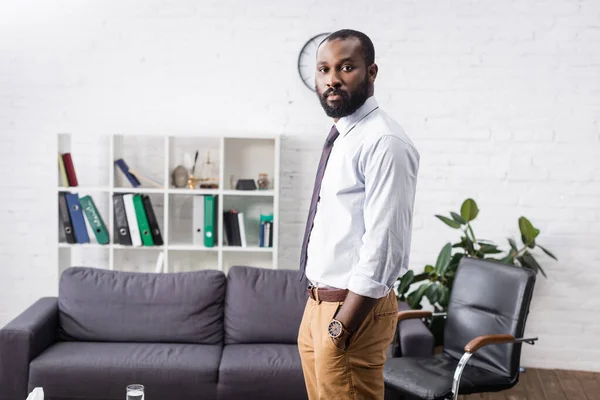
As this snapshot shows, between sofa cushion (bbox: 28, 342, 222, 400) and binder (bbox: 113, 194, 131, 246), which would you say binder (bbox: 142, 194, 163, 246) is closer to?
binder (bbox: 113, 194, 131, 246)

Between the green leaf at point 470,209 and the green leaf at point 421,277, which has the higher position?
the green leaf at point 470,209

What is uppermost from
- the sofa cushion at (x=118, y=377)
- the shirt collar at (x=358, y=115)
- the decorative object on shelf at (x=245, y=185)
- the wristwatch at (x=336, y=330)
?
the shirt collar at (x=358, y=115)

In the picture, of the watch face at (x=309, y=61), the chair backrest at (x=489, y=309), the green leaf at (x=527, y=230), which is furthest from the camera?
the watch face at (x=309, y=61)

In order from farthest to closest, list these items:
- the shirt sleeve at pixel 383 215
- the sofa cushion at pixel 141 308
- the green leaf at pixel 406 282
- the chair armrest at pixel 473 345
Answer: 1. the green leaf at pixel 406 282
2. the sofa cushion at pixel 141 308
3. the chair armrest at pixel 473 345
4. the shirt sleeve at pixel 383 215

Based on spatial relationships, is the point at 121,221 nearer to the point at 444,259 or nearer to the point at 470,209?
the point at 444,259

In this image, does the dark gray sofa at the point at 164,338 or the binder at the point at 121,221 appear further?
the binder at the point at 121,221

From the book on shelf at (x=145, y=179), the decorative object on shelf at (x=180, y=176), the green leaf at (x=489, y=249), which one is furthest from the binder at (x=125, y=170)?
the green leaf at (x=489, y=249)

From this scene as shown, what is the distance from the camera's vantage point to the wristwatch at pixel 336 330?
2000 mm

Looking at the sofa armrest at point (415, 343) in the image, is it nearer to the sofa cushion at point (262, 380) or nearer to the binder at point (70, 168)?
the sofa cushion at point (262, 380)

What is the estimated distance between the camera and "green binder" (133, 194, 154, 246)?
14.5 feet

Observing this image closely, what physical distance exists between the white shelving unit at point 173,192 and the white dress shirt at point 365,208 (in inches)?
90.1


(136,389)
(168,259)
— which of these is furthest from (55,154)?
(136,389)

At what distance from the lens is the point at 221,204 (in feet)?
14.4

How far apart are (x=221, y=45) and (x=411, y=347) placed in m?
2.19
